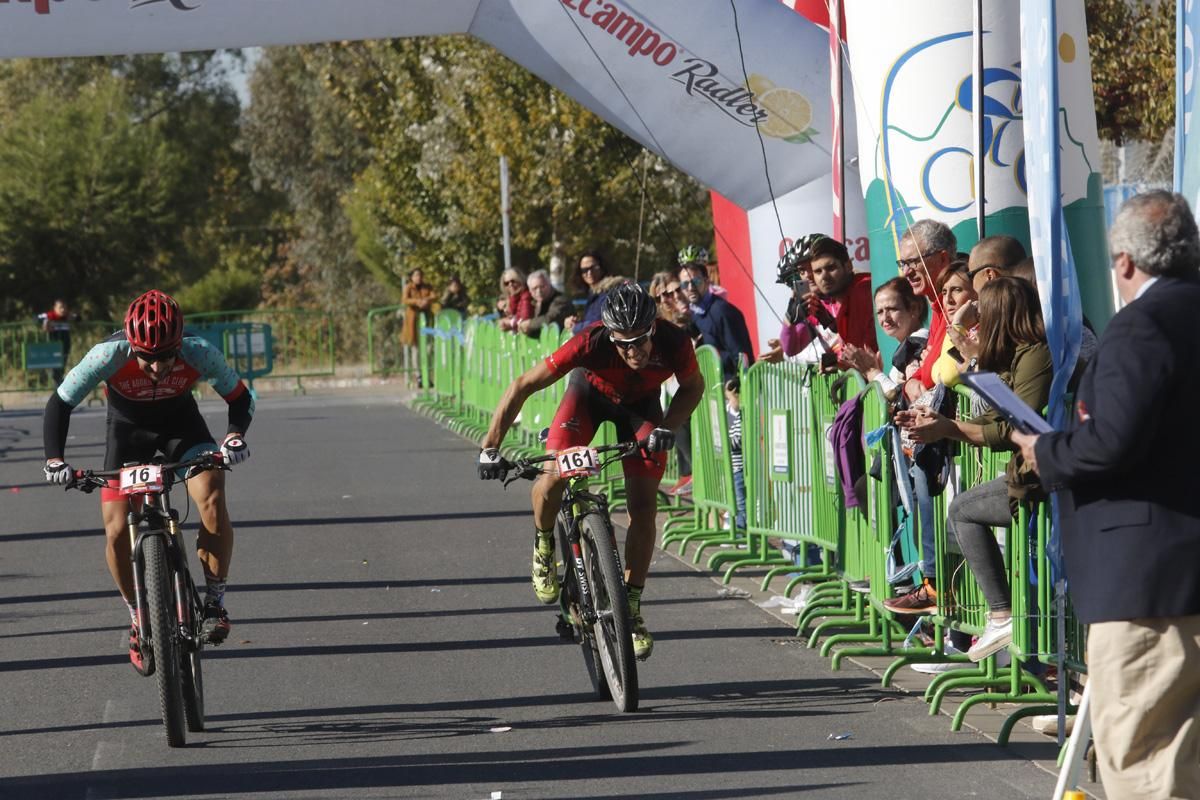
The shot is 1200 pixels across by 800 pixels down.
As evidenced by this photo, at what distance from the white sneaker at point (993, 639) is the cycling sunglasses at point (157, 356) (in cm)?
356

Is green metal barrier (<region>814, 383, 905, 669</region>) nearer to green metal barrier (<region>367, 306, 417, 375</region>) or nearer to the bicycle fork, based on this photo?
the bicycle fork

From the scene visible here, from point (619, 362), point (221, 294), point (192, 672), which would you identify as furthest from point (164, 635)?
point (221, 294)

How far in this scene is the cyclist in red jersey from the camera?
7824mm

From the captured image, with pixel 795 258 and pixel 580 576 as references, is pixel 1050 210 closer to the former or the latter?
pixel 580 576

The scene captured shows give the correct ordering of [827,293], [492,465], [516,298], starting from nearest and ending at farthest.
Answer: [492,465]
[827,293]
[516,298]

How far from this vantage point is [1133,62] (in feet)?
61.3

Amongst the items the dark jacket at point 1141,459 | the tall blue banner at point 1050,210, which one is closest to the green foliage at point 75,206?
the tall blue banner at point 1050,210

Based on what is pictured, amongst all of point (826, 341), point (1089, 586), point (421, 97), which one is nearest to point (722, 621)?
point (826, 341)

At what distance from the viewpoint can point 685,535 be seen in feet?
40.9

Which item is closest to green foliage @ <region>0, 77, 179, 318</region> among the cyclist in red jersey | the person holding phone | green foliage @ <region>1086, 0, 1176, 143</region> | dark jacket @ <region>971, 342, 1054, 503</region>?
green foliage @ <region>1086, 0, 1176, 143</region>

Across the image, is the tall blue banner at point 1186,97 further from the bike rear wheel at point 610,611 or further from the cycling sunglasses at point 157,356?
the cycling sunglasses at point 157,356

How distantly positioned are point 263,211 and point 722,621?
5704 centimetres

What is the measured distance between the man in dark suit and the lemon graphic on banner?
7768 millimetres

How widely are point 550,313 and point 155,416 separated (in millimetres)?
10293
